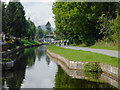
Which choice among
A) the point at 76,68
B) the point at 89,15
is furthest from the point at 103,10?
the point at 76,68

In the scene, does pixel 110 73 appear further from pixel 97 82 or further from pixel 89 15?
pixel 89 15

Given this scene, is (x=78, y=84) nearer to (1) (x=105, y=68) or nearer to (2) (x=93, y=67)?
(1) (x=105, y=68)

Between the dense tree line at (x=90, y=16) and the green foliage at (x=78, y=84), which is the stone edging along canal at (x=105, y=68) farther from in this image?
the dense tree line at (x=90, y=16)

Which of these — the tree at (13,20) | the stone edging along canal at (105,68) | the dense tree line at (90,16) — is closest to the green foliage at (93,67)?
the stone edging along canal at (105,68)

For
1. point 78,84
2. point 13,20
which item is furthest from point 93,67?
point 13,20

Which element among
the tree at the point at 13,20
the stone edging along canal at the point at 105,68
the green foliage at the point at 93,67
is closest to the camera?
A: the stone edging along canal at the point at 105,68

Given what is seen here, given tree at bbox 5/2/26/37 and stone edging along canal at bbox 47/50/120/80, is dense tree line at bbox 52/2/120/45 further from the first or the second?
tree at bbox 5/2/26/37

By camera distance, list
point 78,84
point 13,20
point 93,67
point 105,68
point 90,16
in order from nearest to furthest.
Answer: point 78,84
point 105,68
point 93,67
point 90,16
point 13,20

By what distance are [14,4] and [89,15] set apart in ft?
168

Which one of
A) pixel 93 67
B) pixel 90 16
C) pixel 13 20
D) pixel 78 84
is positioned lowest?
pixel 78 84

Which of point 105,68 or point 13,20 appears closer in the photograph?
point 105,68

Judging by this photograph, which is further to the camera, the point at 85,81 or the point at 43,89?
the point at 85,81

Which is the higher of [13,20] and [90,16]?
[13,20]

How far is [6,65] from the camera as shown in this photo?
19.8m
